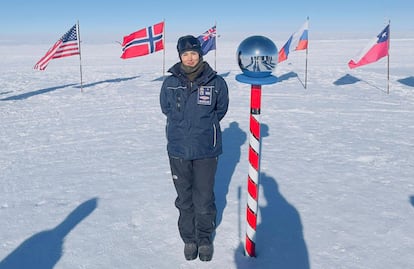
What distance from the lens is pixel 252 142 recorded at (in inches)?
124

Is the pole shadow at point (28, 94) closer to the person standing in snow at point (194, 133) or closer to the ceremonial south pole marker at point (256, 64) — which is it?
the person standing in snow at point (194, 133)

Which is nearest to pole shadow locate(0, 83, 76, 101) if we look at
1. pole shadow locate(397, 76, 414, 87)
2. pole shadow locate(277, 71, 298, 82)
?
pole shadow locate(277, 71, 298, 82)

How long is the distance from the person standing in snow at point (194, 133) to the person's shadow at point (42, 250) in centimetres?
124

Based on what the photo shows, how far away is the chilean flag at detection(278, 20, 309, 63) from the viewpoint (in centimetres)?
1225

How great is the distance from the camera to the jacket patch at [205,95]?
304 cm

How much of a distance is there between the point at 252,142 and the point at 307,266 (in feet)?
3.90

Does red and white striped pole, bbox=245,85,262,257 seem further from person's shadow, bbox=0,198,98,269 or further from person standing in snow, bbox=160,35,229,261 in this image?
person's shadow, bbox=0,198,98,269

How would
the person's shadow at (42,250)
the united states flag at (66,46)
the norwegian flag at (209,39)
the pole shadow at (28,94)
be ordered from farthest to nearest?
the norwegian flag at (209,39)
the pole shadow at (28,94)
the united states flag at (66,46)
the person's shadow at (42,250)

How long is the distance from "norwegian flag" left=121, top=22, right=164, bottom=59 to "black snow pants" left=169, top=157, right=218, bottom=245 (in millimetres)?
10685

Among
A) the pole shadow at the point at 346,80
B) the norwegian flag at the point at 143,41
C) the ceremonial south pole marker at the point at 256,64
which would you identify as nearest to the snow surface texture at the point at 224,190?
the ceremonial south pole marker at the point at 256,64

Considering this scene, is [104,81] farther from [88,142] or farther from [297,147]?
[297,147]

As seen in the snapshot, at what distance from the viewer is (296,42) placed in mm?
12797

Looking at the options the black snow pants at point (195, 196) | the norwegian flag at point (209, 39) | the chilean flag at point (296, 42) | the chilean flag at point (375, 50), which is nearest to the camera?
the black snow pants at point (195, 196)

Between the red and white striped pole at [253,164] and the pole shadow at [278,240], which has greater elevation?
the red and white striped pole at [253,164]
